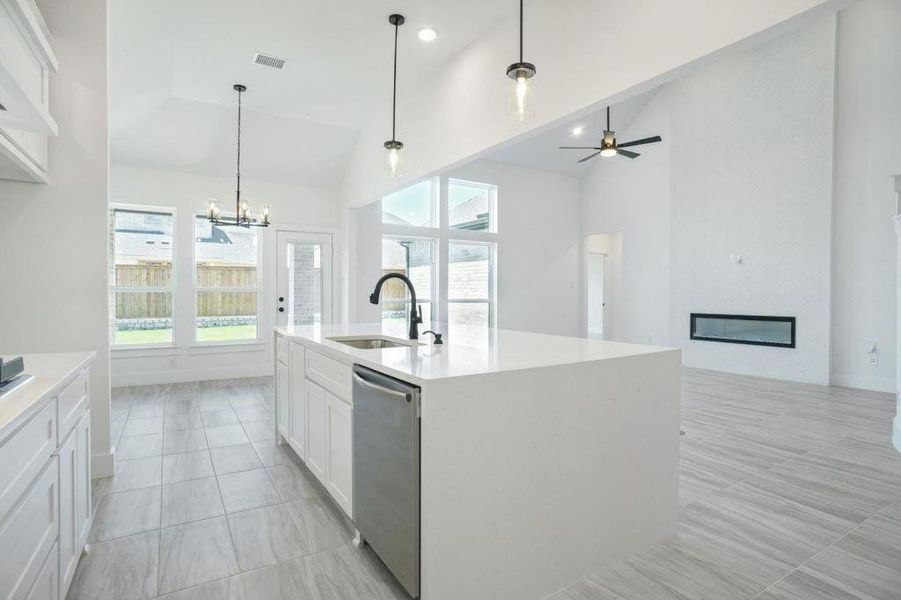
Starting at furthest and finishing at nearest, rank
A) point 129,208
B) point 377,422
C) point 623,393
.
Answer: point 129,208
point 623,393
point 377,422

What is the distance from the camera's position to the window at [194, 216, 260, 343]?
6.34 m

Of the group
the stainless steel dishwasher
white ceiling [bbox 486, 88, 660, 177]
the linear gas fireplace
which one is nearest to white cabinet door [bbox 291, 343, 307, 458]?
the stainless steel dishwasher

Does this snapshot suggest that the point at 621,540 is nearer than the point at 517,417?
No

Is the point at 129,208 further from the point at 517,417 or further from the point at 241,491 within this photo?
the point at 517,417

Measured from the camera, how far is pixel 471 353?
7.05 ft

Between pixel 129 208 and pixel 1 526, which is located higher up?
pixel 129 208

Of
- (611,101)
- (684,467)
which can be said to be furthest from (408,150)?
(684,467)

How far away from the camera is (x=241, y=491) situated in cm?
274

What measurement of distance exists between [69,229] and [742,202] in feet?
24.5

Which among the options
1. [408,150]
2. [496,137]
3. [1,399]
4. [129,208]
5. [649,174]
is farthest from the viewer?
[649,174]

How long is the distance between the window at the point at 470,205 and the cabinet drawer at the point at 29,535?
676 cm

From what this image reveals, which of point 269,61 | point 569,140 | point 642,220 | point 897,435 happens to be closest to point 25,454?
point 269,61

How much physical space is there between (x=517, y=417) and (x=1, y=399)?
1.55 metres

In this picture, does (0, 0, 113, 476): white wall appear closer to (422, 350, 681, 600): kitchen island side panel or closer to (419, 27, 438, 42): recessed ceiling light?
(419, 27, 438, 42): recessed ceiling light
